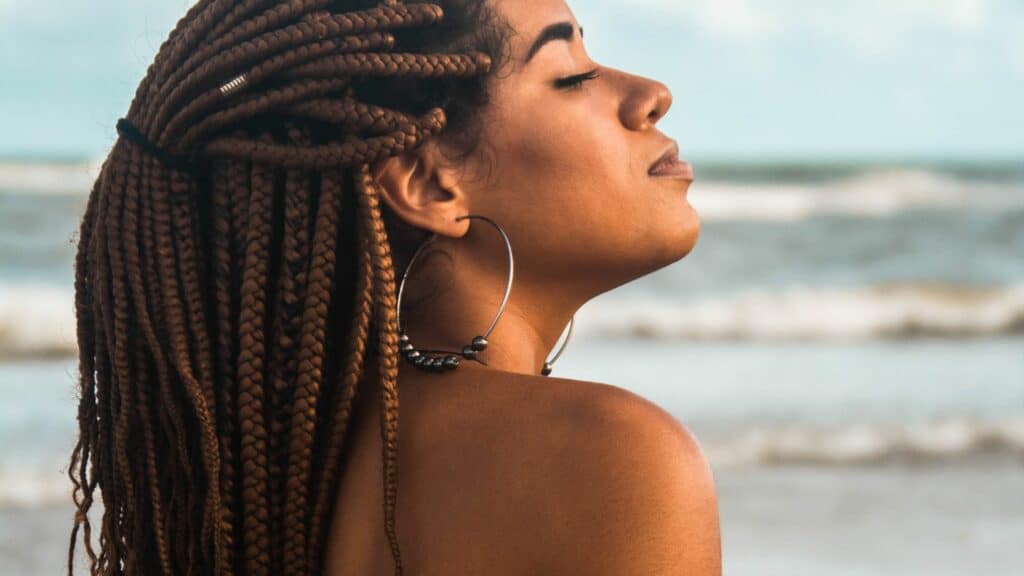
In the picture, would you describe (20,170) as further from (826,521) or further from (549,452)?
(549,452)

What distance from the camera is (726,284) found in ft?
37.8

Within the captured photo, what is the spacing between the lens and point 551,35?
200 cm

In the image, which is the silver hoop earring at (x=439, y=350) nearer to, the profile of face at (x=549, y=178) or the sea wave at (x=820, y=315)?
the profile of face at (x=549, y=178)

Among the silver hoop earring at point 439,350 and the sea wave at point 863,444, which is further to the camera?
the sea wave at point 863,444

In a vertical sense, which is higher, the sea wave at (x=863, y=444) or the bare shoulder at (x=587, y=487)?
the bare shoulder at (x=587, y=487)

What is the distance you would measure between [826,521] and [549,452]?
3765 mm

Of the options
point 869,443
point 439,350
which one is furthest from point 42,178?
point 439,350

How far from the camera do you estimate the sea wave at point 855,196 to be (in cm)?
1548

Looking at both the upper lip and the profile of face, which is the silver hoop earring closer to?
the profile of face

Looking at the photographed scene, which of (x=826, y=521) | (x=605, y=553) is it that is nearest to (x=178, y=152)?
(x=605, y=553)

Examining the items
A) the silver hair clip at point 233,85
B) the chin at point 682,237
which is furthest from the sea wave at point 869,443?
the silver hair clip at point 233,85

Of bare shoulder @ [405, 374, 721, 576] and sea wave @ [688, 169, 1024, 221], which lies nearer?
bare shoulder @ [405, 374, 721, 576]

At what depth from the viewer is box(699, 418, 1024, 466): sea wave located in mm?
6012

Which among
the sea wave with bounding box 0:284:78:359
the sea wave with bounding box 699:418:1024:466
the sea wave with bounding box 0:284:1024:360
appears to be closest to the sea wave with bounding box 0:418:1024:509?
the sea wave with bounding box 699:418:1024:466
